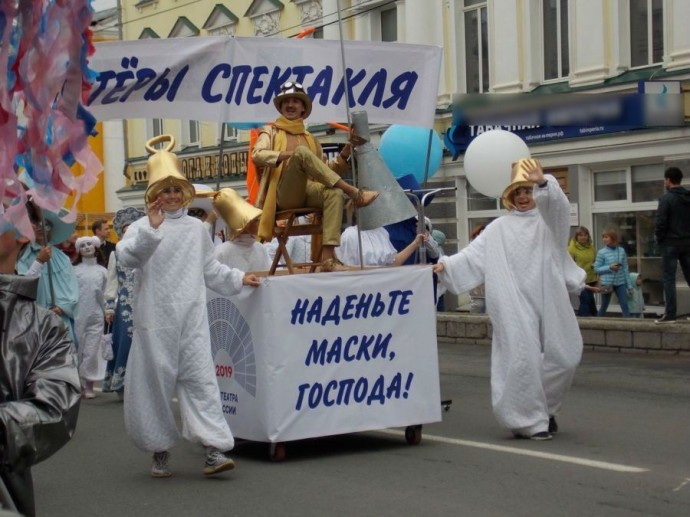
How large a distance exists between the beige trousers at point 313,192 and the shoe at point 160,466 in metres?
1.70

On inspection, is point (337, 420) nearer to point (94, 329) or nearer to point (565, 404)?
point (565, 404)

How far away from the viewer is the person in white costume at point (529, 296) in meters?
8.45

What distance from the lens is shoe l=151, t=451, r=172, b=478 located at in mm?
7789

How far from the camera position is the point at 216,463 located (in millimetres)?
7602

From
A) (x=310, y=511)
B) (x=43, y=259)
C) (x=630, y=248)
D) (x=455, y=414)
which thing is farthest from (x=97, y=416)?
(x=630, y=248)

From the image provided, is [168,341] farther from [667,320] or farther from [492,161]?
[667,320]

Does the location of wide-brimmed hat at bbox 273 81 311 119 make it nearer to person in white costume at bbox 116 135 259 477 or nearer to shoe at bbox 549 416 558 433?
person in white costume at bbox 116 135 259 477

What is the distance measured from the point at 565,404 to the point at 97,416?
3733mm

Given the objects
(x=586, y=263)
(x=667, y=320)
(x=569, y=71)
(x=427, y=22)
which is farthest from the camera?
(x=427, y=22)

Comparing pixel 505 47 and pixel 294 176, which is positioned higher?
pixel 505 47

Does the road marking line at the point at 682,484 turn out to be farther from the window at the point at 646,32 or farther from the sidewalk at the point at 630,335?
the window at the point at 646,32

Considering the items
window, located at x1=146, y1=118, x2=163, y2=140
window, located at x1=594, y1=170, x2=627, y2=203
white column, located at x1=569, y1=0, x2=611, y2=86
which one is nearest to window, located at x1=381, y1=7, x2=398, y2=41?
white column, located at x1=569, y1=0, x2=611, y2=86

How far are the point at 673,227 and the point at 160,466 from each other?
841 centimetres

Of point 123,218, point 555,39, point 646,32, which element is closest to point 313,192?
point 123,218
